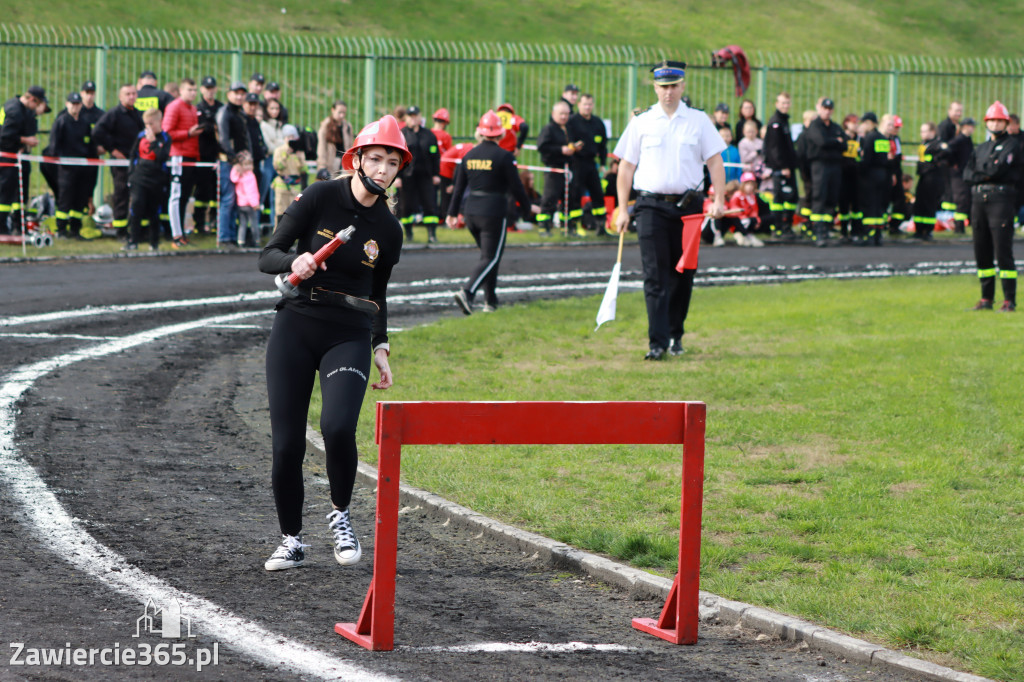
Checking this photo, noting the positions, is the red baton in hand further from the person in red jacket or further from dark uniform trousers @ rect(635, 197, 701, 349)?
the person in red jacket

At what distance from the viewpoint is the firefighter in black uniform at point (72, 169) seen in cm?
2100

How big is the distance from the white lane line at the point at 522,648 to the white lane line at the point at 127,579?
393 mm

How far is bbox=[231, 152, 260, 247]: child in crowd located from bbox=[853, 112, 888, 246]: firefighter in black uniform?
1134 centimetres

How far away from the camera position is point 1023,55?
2756 inches

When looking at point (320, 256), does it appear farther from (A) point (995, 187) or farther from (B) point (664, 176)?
(A) point (995, 187)

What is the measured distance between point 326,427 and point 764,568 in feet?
6.73

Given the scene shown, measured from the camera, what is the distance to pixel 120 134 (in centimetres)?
2106

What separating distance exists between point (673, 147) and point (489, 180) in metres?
3.87

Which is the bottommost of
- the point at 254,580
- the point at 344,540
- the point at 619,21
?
the point at 254,580

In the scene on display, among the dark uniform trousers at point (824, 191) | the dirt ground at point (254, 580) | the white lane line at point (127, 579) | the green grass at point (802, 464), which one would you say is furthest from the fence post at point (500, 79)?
the white lane line at point (127, 579)

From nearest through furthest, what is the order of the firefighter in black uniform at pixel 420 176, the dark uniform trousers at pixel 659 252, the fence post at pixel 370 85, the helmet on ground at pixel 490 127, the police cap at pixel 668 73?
1. the police cap at pixel 668 73
2. the dark uniform trousers at pixel 659 252
3. the helmet on ground at pixel 490 127
4. the firefighter in black uniform at pixel 420 176
5. the fence post at pixel 370 85

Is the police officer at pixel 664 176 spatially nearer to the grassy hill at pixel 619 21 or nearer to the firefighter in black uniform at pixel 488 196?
the firefighter in black uniform at pixel 488 196

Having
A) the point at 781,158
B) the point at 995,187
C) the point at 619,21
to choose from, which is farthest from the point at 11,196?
the point at 619,21

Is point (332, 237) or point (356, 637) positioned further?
point (332, 237)
